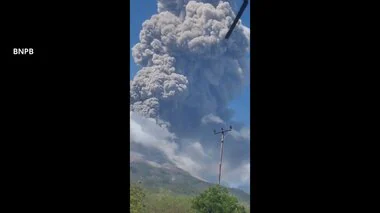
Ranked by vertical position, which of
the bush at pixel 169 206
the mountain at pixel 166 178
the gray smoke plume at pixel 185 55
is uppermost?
the gray smoke plume at pixel 185 55

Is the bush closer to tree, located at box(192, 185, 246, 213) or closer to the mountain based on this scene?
tree, located at box(192, 185, 246, 213)

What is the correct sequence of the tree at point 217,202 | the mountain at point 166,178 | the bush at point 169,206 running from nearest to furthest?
the tree at point 217,202
the bush at point 169,206
the mountain at point 166,178

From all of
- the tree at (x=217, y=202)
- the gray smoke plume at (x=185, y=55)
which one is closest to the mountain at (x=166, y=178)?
the gray smoke plume at (x=185, y=55)

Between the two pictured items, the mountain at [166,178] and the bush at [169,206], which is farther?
the mountain at [166,178]

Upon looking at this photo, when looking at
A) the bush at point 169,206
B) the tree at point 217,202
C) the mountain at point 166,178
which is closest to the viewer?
the tree at point 217,202

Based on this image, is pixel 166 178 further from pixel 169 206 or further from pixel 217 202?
pixel 217 202

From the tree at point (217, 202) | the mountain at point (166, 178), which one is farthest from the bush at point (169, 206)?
the mountain at point (166, 178)

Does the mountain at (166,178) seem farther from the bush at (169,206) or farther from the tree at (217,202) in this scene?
the tree at (217,202)

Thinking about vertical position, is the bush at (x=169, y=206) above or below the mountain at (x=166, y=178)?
below
